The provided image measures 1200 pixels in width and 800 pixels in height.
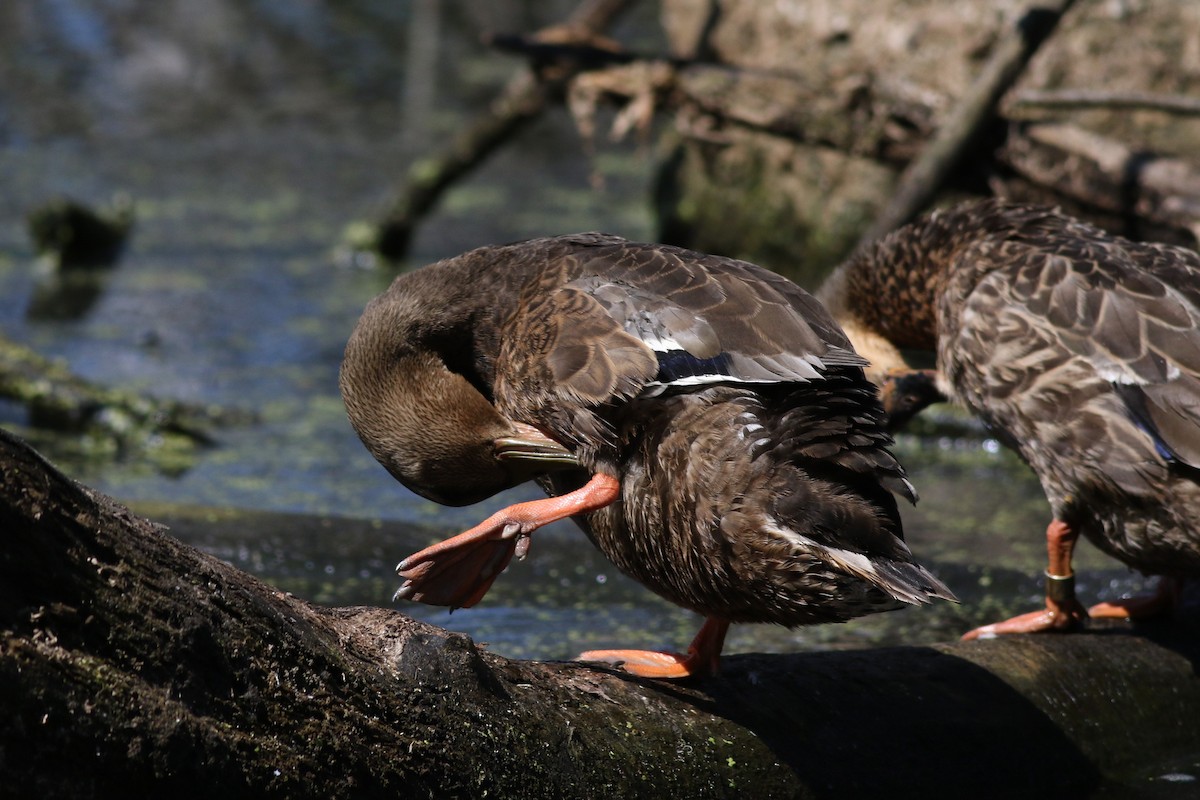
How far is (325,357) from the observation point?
8.37m

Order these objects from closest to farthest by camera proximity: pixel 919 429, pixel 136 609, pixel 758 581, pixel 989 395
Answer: pixel 136 609 → pixel 758 581 → pixel 989 395 → pixel 919 429

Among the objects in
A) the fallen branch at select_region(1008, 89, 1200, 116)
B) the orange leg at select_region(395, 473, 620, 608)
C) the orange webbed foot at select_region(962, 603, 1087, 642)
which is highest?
the fallen branch at select_region(1008, 89, 1200, 116)

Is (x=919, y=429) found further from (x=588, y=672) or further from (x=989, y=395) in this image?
(x=588, y=672)

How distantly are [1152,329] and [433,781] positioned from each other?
7.72 ft

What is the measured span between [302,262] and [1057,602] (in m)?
7.57

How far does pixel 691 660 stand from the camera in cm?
324

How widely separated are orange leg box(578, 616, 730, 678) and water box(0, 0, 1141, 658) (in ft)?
2.75

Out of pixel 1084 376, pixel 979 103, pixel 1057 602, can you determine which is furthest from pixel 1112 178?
pixel 1057 602

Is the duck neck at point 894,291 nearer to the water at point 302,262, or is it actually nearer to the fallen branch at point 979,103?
the water at point 302,262

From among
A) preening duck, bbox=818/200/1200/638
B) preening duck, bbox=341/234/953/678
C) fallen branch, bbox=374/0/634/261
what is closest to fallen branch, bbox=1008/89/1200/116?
preening duck, bbox=818/200/1200/638

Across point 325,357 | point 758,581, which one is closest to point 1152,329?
point 758,581

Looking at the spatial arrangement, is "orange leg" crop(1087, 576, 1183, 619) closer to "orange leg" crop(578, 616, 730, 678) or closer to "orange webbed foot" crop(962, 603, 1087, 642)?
"orange webbed foot" crop(962, 603, 1087, 642)

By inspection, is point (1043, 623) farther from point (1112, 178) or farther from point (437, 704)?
point (1112, 178)

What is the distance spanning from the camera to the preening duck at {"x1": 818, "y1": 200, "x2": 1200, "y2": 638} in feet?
12.3
